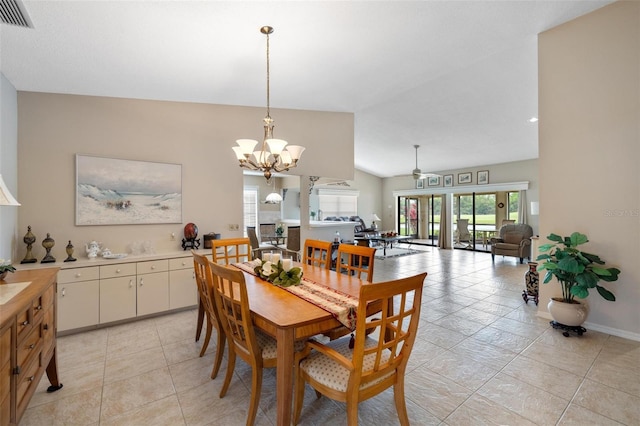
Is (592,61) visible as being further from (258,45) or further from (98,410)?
(98,410)

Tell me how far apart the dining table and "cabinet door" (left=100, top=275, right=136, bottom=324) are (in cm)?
204

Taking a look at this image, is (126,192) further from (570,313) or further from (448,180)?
(448,180)

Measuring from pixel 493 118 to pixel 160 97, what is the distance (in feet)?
19.0

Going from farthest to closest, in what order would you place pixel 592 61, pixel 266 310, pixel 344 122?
pixel 344 122, pixel 592 61, pixel 266 310

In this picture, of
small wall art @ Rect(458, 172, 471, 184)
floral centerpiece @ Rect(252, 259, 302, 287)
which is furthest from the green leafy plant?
small wall art @ Rect(458, 172, 471, 184)

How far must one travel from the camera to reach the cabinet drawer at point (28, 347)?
141 centimetres

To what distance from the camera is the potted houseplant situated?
2.74 m

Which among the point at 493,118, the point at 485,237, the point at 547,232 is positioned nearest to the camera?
the point at 547,232

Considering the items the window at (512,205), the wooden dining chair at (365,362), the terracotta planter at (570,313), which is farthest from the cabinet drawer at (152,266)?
the window at (512,205)

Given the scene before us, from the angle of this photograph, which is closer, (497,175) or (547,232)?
(547,232)

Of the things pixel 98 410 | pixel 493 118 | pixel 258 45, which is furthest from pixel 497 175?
pixel 98 410

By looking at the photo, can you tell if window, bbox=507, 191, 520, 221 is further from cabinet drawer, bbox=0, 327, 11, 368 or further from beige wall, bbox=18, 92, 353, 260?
cabinet drawer, bbox=0, 327, 11, 368

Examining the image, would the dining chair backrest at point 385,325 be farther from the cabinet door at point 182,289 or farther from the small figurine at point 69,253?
the small figurine at point 69,253

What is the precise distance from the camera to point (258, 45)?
2818mm
